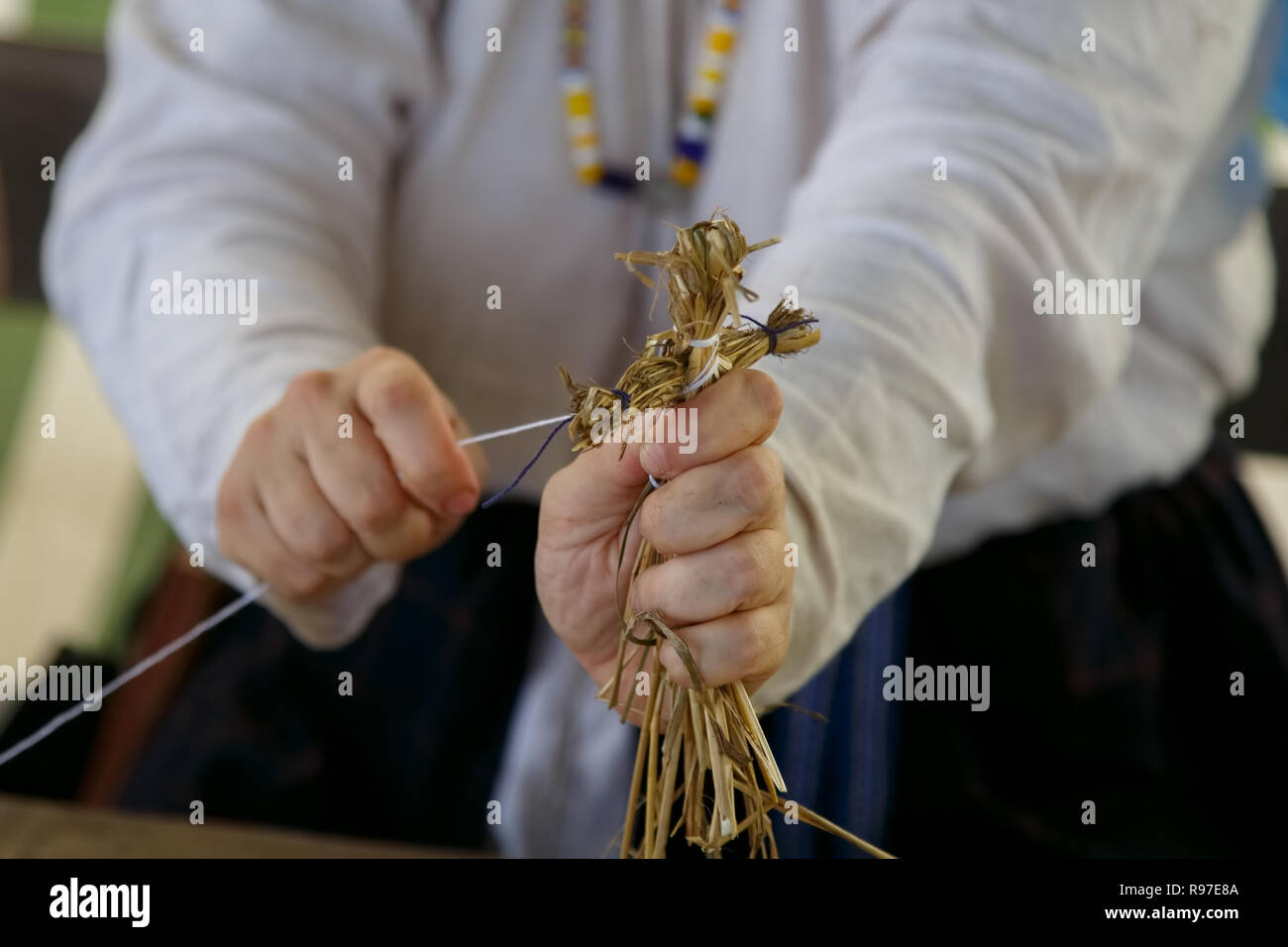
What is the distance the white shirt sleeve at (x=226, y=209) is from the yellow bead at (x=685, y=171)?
0.13 meters

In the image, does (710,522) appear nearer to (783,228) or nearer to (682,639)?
(682,639)

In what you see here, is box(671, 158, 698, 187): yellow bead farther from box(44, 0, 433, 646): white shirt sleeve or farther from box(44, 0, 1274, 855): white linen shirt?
box(44, 0, 433, 646): white shirt sleeve

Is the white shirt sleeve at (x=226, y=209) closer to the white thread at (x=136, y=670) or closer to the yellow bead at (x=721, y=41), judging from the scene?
the white thread at (x=136, y=670)

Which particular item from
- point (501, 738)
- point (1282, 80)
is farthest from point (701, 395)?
point (1282, 80)

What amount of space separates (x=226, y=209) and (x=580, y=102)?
0.56 feet

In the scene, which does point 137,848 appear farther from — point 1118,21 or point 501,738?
point 1118,21

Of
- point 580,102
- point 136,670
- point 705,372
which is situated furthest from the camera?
point 580,102

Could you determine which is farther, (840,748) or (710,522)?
(840,748)

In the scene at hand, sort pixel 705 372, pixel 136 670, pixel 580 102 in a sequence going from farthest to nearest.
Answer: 1. pixel 580 102
2. pixel 136 670
3. pixel 705 372

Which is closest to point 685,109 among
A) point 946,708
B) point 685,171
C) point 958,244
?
point 685,171

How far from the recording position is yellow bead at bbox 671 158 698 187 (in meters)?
0.53

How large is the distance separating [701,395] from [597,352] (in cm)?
31

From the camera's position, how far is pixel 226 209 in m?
0.49

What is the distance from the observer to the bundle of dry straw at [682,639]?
0.27 m
